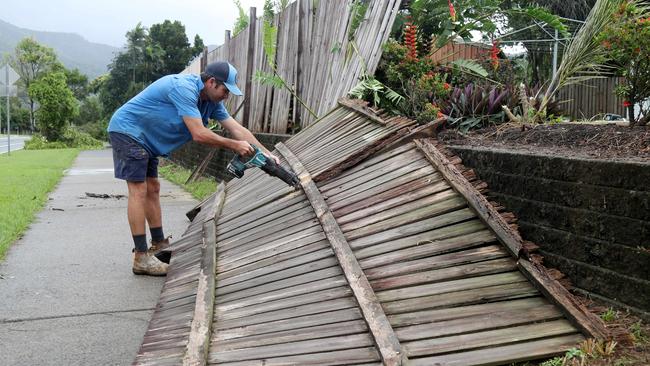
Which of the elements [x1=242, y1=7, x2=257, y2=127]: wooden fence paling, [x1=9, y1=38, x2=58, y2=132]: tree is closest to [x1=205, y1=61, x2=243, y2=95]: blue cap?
[x1=242, y1=7, x2=257, y2=127]: wooden fence paling

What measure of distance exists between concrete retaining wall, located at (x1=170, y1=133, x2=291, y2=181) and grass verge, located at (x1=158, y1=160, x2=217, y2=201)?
150 mm

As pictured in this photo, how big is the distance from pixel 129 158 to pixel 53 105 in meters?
37.6

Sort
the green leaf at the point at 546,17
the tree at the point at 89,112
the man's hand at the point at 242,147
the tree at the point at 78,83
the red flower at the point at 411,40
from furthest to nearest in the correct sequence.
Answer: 1. the tree at the point at 78,83
2. the tree at the point at 89,112
3. the green leaf at the point at 546,17
4. the red flower at the point at 411,40
5. the man's hand at the point at 242,147

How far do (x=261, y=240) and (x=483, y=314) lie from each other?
5.69 ft

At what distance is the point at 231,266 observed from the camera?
3.70m

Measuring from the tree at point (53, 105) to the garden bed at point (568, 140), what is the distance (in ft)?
127

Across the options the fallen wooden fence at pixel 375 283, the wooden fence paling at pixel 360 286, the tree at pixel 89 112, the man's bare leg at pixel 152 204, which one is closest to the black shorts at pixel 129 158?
the man's bare leg at pixel 152 204

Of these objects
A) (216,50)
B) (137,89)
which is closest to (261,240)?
(216,50)

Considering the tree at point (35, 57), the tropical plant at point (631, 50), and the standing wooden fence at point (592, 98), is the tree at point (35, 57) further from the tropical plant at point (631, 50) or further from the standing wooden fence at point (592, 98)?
the tropical plant at point (631, 50)

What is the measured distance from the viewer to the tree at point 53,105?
127 ft

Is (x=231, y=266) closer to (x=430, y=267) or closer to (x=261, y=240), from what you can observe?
(x=261, y=240)

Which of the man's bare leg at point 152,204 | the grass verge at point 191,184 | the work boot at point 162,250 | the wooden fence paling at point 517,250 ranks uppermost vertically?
the wooden fence paling at point 517,250

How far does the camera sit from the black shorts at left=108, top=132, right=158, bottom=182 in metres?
4.94

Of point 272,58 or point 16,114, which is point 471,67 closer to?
point 272,58
